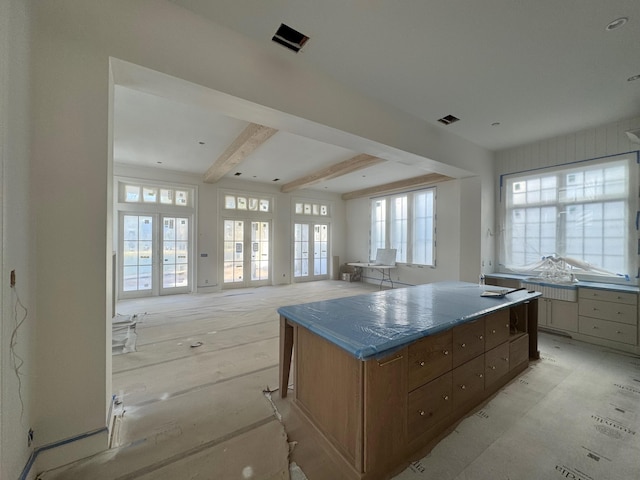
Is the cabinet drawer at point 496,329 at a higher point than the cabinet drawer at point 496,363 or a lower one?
higher

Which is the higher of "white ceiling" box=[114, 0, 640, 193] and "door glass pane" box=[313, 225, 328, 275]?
"white ceiling" box=[114, 0, 640, 193]

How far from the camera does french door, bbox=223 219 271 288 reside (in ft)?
22.8

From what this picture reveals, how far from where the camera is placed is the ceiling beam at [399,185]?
605cm

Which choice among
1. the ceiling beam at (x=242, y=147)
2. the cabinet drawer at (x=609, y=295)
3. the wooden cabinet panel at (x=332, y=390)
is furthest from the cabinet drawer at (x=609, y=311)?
the ceiling beam at (x=242, y=147)

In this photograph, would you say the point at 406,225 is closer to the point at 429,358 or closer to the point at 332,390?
the point at 429,358

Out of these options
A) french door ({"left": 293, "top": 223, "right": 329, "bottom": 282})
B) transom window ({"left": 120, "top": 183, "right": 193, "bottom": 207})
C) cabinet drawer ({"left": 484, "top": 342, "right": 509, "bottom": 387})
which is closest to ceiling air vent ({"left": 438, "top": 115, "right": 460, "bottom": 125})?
cabinet drawer ({"left": 484, "top": 342, "right": 509, "bottom": 387})

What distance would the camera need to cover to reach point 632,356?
3.07 m

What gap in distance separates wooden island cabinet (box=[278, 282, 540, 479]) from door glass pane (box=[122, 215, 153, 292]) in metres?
5.33

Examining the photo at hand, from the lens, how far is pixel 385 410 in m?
1.39

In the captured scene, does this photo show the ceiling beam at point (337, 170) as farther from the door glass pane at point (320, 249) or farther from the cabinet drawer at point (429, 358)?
the cabinet drawer at point (429, 358)

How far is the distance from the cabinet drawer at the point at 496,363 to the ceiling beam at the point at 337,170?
3.39 m

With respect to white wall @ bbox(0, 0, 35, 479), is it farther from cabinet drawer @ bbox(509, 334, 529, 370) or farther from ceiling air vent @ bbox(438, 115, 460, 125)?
ceiling air vent @ bbox(438, 115, 460, 125)

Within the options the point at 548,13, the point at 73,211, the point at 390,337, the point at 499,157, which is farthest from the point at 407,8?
the point at 499,157

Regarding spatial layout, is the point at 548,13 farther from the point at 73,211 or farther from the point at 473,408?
the point at 73,211
